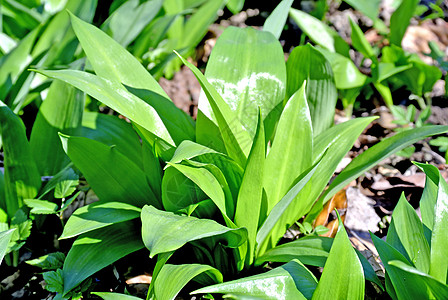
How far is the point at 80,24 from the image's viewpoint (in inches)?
58.1

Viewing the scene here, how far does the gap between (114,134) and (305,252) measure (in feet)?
2.66

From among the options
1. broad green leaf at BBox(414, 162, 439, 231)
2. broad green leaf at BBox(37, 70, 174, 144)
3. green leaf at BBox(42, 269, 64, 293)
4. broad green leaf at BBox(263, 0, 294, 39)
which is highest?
broad green leaf at BBox(263, 0, 294, 39)

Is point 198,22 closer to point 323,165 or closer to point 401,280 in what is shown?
point 323,165

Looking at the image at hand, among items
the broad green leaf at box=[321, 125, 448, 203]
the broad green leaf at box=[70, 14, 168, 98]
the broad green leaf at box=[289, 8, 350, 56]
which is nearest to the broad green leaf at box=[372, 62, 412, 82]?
the broad green leaf at box=[289, 8, 350, 56]

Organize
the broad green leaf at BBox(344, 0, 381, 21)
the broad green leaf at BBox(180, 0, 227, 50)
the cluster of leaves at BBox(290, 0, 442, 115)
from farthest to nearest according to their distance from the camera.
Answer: the broad green leaf at BBox(180, 0, 227, 50) → the cluster of leaves at BBox(290, 0, 442, 115) → the broad green leaf at BBox(344, 0, 381, 21)

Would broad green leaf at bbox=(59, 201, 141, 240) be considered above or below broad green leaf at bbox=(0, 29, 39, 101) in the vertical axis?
below

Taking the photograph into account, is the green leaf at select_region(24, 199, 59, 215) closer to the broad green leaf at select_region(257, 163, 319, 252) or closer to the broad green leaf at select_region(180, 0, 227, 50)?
the broad green leaf at select_region(257, 163, 319, 252)

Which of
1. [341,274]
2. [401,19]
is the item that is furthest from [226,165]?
[401,19]

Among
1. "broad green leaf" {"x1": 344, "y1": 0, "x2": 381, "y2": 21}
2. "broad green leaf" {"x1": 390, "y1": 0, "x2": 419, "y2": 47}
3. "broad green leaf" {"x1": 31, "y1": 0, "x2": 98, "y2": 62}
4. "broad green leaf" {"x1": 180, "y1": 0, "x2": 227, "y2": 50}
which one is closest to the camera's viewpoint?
"broad green leaf" {"x1": 344, "y1": 0, "x2": 381, "y2": 21}

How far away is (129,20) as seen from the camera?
2.19 meters

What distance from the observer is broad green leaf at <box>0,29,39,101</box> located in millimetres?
1926

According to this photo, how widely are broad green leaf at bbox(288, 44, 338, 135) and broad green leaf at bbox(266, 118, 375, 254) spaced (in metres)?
0.19

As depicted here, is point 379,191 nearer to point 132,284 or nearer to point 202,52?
point 132,284

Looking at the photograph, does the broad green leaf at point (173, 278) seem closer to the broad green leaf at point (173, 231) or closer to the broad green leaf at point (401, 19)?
the broad green leaf at point (173, 231)
